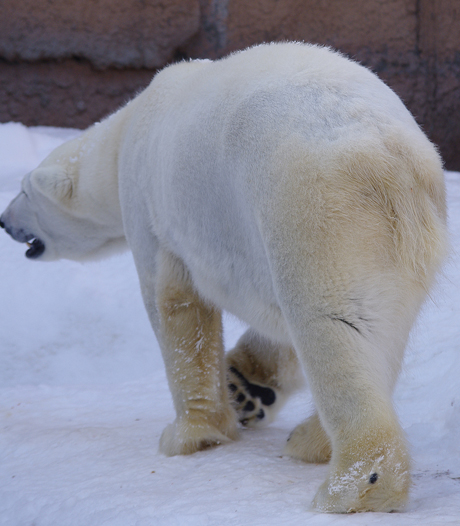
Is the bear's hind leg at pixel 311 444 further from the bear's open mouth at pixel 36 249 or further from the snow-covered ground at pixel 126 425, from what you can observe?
the bear's open mouth at pixel 36 249

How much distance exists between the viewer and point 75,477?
2.06 meters

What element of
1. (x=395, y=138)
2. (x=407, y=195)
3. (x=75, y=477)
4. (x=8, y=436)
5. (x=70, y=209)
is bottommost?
(x=8, y=436)

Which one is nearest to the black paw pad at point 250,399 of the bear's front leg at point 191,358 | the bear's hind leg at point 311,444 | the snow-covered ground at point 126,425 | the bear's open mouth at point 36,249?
the snow-covered ground at point 126,425

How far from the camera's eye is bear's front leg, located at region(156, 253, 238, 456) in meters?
2.25

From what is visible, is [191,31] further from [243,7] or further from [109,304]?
[109,304]

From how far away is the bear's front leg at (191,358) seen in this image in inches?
88.4

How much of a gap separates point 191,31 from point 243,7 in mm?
471

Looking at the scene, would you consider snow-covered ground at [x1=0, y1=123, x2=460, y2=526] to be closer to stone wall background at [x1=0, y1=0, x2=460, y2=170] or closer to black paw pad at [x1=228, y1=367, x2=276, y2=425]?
black paw pad at [x1=228, y1=367, x2=276, y2=425]

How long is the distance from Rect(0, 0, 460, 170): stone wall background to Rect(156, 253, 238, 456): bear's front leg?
387cm

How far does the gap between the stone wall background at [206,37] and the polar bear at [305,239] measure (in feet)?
11.9

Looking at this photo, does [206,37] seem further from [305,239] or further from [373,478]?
[373,478]

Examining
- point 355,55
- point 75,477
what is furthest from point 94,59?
point 75,477

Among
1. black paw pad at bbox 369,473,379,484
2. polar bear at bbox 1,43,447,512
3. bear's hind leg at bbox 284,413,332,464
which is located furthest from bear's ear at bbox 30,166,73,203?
black paw pad at bbox 369,473,379,484

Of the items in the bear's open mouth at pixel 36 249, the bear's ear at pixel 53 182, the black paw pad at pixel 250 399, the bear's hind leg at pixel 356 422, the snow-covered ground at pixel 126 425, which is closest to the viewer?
the bear's hind leg at pixel 356 422
